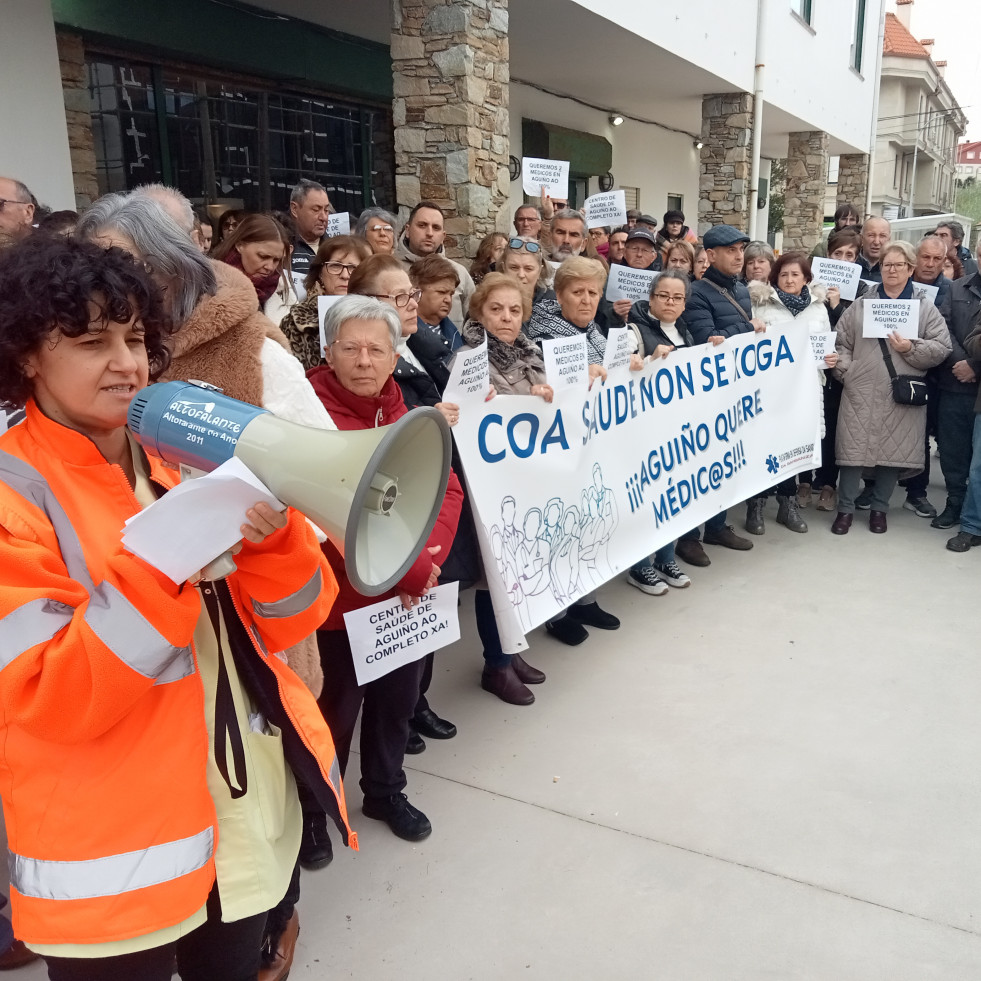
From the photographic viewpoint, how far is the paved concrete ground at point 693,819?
2195 mm

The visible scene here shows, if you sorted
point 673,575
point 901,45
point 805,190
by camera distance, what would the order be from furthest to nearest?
1. point 901,45
2. point 805,190
3. point 673,575

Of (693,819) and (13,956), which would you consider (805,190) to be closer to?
(693,819)

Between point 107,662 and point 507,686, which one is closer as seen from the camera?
point 107,662

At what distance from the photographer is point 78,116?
6.17 metres

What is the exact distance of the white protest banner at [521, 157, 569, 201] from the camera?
6234 millimetres

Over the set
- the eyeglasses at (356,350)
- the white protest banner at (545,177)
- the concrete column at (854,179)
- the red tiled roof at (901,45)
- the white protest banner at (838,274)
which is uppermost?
the red tiled roof at (901,45)

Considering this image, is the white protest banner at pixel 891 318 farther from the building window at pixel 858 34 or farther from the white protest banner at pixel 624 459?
the building window at pixel 858 34

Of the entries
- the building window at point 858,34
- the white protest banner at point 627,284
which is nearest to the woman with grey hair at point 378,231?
the white protest banner at point 627,284

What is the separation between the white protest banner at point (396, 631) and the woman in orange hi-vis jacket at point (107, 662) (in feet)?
3.09

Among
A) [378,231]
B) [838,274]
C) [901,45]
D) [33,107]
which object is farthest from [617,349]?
[901,45]

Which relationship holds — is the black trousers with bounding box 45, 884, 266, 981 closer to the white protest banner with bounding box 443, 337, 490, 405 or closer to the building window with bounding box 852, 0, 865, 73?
the white protest banner with bounding box 443, 337, 490, 405

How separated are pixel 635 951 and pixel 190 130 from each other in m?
7.35

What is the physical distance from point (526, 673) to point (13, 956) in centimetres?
202

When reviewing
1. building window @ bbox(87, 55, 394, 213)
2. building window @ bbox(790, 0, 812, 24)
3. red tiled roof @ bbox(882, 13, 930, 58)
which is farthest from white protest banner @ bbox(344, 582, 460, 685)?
red tiled roof @ bbox(882, 13, 930, 58)
